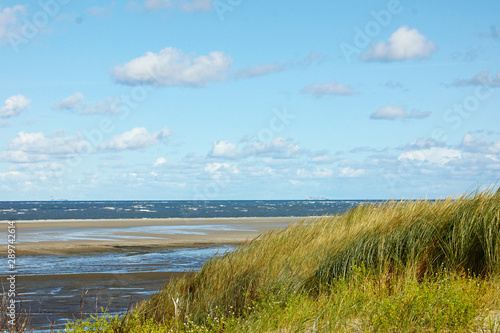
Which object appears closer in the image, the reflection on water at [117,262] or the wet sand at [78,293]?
the wet sand at [78,293]

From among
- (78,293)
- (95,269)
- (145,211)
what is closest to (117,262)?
(95,269)

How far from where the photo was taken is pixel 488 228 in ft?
27.6

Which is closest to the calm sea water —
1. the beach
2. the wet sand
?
the beach

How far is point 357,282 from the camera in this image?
7.79m

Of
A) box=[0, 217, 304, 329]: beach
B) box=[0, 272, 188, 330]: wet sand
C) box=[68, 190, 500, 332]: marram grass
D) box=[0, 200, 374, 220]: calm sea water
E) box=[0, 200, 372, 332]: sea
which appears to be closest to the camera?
box=[68, 190, 500, 332]: marram grass

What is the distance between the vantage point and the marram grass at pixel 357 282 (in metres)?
6.58

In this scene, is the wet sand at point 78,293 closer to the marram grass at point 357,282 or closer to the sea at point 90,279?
the sea at point 90,279

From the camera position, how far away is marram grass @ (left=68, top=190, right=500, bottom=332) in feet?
21.6

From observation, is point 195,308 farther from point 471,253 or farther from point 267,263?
point 471,253

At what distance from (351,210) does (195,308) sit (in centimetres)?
500

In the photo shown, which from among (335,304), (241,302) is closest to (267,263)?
(241,302)

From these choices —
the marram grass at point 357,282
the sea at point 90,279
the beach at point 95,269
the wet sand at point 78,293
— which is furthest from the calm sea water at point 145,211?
the marram grass at point 357,282

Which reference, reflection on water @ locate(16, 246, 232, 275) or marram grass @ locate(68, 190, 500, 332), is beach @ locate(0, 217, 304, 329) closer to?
reflection on water @ locate(16, 246, 232, 275)

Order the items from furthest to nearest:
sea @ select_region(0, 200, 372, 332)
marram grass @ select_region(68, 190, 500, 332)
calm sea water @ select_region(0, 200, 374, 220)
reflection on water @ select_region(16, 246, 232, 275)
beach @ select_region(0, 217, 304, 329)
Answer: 1. calm sea water @ select_region(0, 200, 374, 220)
2. reflection on water @ select_region(16, 246, 232, 275)
3. beach @ select_region(0, 217, 304, 329)
4. sea @ select_region(0, 200, 372, 332)
5. marram grass @ select_region(68, 190, 500, 332)
